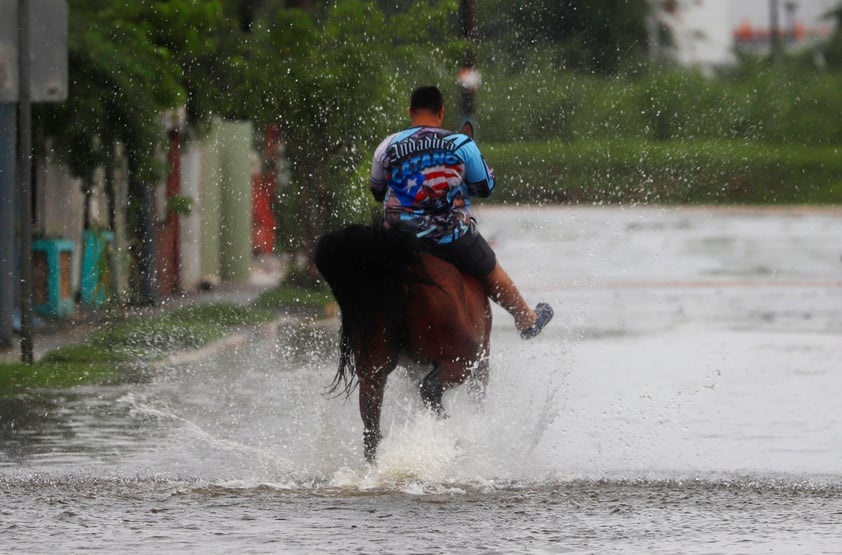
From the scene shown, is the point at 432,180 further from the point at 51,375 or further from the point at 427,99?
the point at 51,375

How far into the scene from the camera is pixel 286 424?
11625 millimetres

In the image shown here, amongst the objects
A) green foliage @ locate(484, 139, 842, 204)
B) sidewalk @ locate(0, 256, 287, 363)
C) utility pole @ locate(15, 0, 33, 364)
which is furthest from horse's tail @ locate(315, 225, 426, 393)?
green foliage @ locate(484, 139, 842, 204)

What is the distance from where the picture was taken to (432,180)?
31.5ft

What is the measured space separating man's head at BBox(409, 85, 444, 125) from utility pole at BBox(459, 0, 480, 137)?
624 inches

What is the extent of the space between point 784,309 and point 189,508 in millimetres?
13957

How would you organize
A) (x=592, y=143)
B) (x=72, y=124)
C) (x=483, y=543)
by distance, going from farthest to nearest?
(x=592, y=143)
(x=72, y=124)
(x=483, y=543)

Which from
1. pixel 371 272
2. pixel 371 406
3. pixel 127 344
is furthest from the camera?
pixel 127 344

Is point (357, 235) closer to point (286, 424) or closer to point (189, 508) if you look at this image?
A: point (189, 508)

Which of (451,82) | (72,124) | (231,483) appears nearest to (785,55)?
(451,82)

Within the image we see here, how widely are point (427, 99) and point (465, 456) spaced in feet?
5.63

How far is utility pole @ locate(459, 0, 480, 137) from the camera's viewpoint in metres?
28.2

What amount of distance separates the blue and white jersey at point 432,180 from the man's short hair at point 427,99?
15cm

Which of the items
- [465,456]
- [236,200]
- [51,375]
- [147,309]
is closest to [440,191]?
[465,456]

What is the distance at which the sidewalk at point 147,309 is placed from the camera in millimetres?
16547
